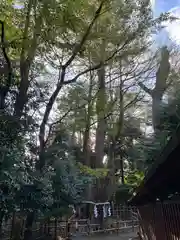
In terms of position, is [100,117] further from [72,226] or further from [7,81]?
[7,81]

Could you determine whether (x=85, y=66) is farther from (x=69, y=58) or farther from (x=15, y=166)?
(x=15, y=166)

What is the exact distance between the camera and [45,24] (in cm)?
739

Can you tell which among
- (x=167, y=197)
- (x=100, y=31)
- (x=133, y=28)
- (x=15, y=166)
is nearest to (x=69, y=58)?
(x=100, y=31)

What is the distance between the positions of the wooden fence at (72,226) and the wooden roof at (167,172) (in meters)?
4.97

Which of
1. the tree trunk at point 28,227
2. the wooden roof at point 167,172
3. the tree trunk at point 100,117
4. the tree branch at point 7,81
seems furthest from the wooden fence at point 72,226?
the wooden roof at point 167,172

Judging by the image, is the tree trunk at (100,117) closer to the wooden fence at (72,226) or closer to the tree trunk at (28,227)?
the wooden fence at (72,226)

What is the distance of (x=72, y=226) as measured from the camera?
11.2 m

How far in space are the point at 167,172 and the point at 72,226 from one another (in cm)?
→ 945

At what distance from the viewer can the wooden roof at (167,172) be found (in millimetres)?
1924

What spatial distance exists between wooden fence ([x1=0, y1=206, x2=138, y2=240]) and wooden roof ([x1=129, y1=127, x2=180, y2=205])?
4.97m

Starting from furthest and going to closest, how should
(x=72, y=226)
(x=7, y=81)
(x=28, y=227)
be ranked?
1. (x=72, y=226)
2. (x=28, y=227)
3. (x=7, y=81)

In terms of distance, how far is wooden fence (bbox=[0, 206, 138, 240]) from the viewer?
810 cm

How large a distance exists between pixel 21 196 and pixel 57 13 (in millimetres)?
4664

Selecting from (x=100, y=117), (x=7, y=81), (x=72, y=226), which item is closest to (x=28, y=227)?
(x=72, y=226)
